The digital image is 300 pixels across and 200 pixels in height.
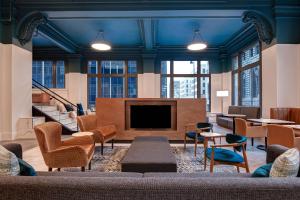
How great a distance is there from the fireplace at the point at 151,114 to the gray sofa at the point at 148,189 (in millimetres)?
5159

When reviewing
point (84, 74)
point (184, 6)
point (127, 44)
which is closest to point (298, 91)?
point (184, 6)

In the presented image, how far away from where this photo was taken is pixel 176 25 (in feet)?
26.0

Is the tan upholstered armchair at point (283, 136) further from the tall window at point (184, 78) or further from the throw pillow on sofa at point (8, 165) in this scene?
the tall window at point (184, 78)

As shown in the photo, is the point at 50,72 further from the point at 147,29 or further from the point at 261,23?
the point at 261,23

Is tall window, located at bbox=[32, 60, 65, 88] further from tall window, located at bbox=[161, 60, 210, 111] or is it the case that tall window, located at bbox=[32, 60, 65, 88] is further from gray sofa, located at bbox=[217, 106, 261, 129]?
gray sofa, located at bbox=[217, 106, 261, 129]

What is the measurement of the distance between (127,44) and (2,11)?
5.53 metres

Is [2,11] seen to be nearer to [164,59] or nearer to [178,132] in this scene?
[178,132]

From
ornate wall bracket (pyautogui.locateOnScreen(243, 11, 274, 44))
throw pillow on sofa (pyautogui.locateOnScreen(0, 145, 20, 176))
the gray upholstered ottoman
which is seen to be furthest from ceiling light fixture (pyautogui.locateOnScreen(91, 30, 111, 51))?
throw pillow on sofa (pyautogui.locateOnScreen(0, 145, 20, 176))

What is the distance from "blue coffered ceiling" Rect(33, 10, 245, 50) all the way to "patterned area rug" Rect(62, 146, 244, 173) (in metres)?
3.80

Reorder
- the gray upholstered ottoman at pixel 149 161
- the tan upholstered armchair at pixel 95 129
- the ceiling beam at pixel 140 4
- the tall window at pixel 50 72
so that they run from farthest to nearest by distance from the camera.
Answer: the tall window at pixel 50 72 < the ceiling beam at pixel 140 4 < the tan upholstered armchair at pixel 95 129 < the gray upholstered ottoman at pixel 149 161

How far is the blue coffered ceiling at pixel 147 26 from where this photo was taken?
626cm

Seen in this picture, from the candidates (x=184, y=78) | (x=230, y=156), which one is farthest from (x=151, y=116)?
(x=184, y=78)

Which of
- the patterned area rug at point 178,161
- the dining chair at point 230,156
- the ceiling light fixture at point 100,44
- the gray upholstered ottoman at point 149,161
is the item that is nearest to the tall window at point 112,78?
the ceiling light fixture at point 100,44

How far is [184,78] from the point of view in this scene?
11.9 metres
